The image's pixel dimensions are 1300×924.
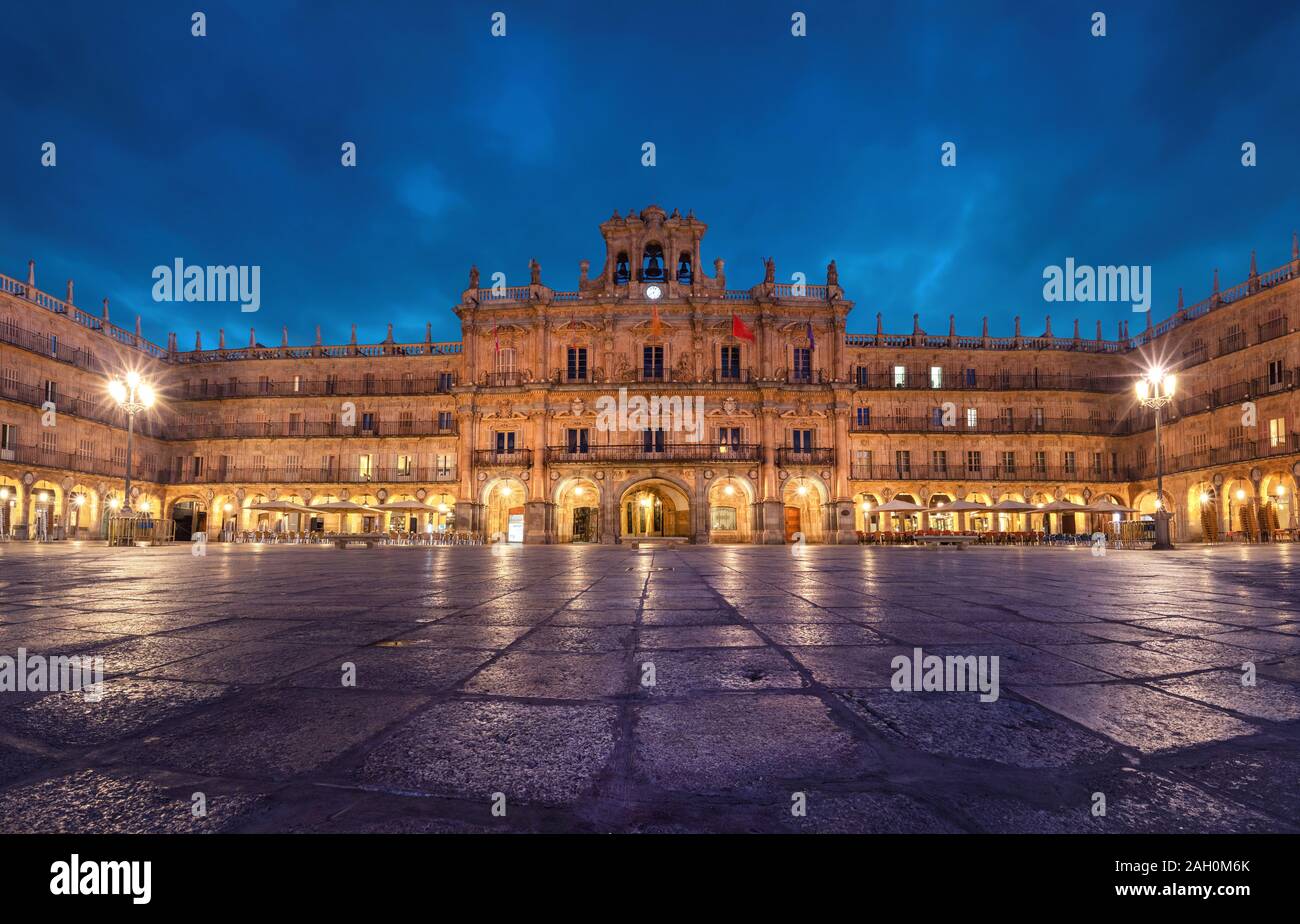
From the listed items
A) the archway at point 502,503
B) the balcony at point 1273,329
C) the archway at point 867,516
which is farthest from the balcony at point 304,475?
the balcony at point 1273,329

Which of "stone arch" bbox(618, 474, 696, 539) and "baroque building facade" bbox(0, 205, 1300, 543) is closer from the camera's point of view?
"baroque building facade" bbox(0, 205, 1300, 543)

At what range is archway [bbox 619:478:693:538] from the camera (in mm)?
35344

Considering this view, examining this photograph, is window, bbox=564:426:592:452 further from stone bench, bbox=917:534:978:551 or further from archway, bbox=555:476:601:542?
stone bench, bbox=917:534:978:551

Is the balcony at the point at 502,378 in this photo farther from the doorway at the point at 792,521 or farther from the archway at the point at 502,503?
the doorway at the point at 792,521

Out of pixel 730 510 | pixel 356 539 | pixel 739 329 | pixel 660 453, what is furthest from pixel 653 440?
pixel 356 539

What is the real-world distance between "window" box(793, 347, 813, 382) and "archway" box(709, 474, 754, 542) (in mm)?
6080

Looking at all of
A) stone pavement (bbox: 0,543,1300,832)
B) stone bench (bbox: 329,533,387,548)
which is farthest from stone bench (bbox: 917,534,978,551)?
stone pavement (bbox: 0,543,1300,832)

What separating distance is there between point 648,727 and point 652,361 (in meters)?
33.2

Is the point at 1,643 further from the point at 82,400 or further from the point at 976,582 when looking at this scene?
the point at 82,400

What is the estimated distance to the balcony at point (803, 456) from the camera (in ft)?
111

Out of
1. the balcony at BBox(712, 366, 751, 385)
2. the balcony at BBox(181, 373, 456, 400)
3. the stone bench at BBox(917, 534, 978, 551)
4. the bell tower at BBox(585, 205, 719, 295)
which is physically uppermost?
the bell tower at BBox(585, 205, 719, 295)

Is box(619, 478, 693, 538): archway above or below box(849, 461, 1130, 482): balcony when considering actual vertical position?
below

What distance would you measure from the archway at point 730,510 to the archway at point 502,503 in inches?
384

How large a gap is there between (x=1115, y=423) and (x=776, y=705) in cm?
4474
